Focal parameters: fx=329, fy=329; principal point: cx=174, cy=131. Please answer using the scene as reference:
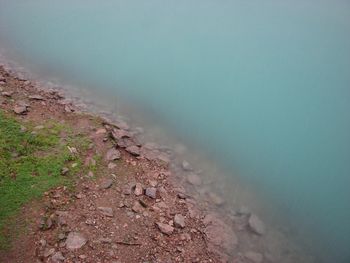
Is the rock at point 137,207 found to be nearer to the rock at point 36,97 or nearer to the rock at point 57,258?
the rock at point 57,258

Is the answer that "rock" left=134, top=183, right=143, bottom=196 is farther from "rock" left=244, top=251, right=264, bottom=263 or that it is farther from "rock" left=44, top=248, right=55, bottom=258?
"rock" left=244, top=251, right=264, bottom=263

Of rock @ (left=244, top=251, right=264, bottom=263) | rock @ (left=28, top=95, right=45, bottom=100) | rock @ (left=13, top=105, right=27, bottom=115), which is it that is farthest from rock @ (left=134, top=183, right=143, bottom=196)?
rock @ (left=28, top=95, right=45, bottom=100)

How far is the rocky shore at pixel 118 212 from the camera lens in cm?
409

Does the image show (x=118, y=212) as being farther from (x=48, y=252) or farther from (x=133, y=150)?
→ (x=133, y=150)

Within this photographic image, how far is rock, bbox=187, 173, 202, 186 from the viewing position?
569 centimetres

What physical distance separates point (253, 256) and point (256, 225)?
560mm

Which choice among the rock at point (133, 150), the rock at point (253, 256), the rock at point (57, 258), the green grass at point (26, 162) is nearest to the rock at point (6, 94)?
the green grass at point (26, 162)

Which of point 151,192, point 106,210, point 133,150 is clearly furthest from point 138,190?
point 133,150

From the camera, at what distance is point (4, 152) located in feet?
16.0

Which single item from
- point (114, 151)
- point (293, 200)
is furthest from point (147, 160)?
point (293, 200)

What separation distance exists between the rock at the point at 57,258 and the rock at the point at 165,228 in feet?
4.24

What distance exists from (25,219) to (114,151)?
1.75 m

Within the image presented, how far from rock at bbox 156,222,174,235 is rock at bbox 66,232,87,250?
1.01 m

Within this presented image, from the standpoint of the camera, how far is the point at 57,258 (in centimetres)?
386
